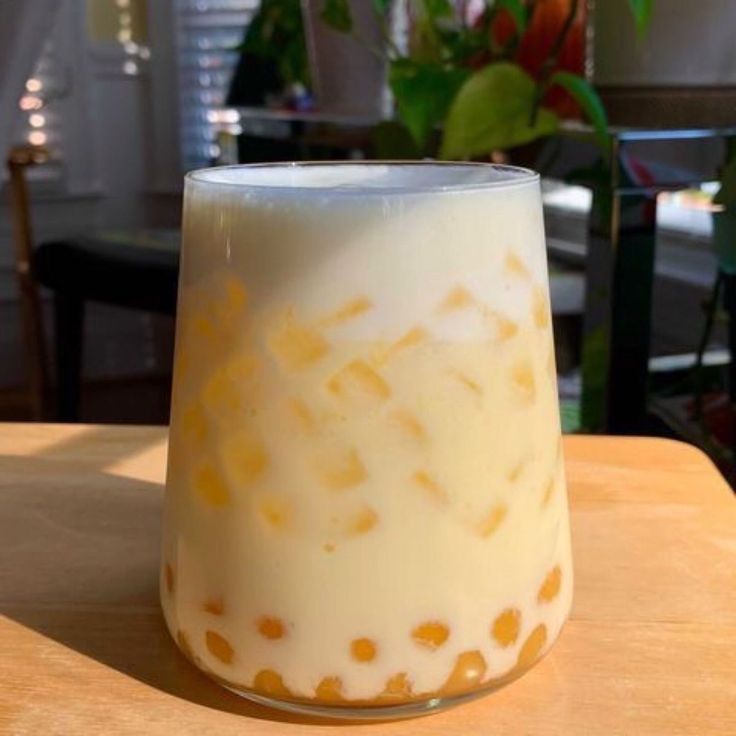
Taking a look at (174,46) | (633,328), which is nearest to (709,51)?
(633,328)

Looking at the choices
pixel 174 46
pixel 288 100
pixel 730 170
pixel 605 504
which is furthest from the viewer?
pixel 174 46

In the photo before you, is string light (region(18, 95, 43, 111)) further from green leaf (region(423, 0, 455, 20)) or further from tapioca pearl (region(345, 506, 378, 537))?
tapioca pearl (region(345, 506, 378, 537))

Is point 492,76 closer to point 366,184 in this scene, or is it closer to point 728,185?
point 728,185

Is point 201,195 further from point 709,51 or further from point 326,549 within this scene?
point 709,51

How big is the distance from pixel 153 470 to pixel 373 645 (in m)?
0.22

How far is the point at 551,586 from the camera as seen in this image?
29cm

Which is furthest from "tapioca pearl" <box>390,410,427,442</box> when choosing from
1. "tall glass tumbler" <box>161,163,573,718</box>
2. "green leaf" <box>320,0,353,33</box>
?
"green leaf" <box>320,0,353,33</box>

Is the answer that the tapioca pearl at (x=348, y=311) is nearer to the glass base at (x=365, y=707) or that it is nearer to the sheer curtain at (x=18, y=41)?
the glass base at (x=365, y=707)

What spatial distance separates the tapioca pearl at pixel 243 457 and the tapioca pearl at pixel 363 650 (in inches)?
1.8

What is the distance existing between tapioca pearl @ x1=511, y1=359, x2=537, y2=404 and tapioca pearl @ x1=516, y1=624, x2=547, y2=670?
62 millimetres

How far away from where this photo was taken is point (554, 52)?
2.61ft

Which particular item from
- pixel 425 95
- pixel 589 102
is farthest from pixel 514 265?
pixel 425 95

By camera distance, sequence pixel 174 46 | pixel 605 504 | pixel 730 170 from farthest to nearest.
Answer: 1. pixel 174 46
2. pixel 730 170
3. pixel 605 504

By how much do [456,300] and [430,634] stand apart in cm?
8
